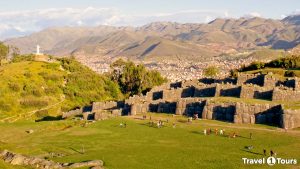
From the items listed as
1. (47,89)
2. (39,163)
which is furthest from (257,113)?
(47,89)

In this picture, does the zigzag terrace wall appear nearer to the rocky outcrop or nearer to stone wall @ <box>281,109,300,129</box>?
stone wall @ <box>281,109,300,129</box>

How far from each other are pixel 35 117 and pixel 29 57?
158 feet

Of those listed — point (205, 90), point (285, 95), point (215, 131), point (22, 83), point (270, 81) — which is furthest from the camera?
point (22, 83)

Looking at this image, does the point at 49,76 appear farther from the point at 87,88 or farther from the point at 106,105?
the point at 106,105

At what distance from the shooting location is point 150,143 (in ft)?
131

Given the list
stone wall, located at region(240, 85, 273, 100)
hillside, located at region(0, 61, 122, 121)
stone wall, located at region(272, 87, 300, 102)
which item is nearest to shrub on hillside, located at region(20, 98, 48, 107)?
hillside, located at region(0, 61, 122, 121)

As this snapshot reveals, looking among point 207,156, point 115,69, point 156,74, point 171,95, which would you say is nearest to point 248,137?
point 207,156

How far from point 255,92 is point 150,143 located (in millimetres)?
20037

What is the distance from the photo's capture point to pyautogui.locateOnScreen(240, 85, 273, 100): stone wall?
54178 millimetres

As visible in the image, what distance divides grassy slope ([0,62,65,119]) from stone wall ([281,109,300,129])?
55.8 m

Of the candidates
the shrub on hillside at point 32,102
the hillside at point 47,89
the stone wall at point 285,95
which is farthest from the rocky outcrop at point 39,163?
the shrub on hillside at point 32,102

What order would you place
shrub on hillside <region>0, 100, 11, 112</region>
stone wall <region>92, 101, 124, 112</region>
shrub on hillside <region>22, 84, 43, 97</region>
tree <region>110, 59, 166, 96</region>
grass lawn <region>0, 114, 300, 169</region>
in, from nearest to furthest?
1. grass lawn <region>0, 114, 300, 169</region>
2. stone wall <region>92, 101, 124, 112</region>
3. shrub on hillside <region>0, 100, 11, 112</region>
4. shrub on hillside <region>22, 84, 43, 97</region>
5. tree <region>110, 59, 166, 96</region>

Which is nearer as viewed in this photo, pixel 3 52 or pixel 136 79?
pixel 136 79

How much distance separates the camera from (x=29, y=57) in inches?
5162
